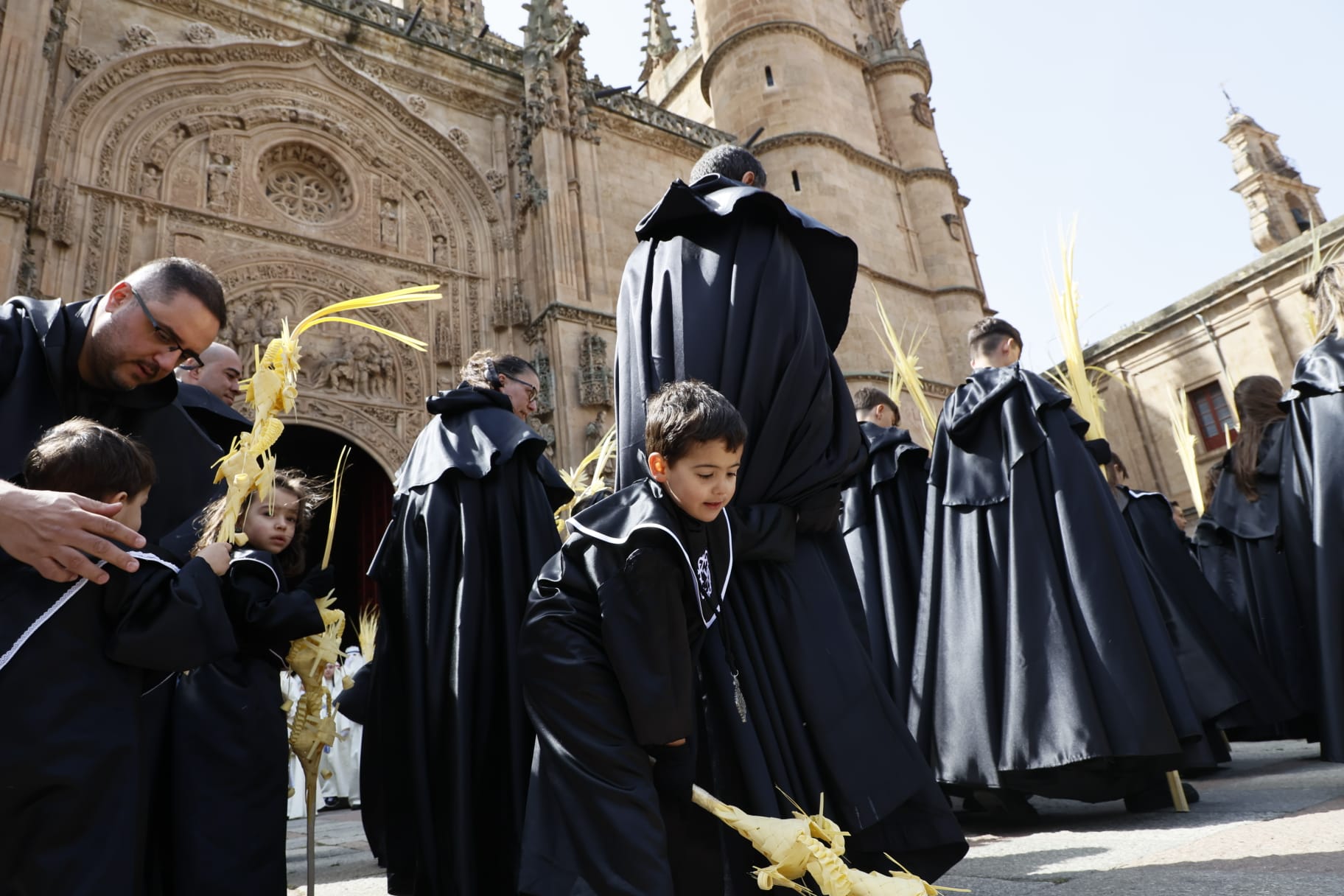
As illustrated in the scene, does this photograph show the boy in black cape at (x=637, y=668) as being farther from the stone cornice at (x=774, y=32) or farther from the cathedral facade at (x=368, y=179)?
the stone cornice at (x=774, y=32)

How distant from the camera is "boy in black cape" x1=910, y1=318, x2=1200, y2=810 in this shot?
9.66ft

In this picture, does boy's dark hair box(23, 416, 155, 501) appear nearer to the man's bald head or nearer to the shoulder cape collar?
the shoulder cape collar

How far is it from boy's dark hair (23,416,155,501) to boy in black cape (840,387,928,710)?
311cm

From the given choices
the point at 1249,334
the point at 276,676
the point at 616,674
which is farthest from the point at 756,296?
the point at 1249,334

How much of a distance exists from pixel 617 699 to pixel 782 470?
0.75 m

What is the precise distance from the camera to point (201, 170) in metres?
11.4

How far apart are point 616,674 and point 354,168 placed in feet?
41.7

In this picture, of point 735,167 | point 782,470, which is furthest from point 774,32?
point 782,470

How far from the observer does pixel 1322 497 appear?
3.49 m

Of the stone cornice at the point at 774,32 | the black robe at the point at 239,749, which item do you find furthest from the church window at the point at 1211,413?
the black robe at the point at 239,749

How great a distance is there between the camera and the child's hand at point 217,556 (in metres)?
2.04

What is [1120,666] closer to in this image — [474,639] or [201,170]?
[474,639]

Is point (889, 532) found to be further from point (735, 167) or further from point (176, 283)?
point (176, 283)

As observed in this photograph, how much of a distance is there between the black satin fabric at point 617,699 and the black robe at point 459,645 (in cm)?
83
